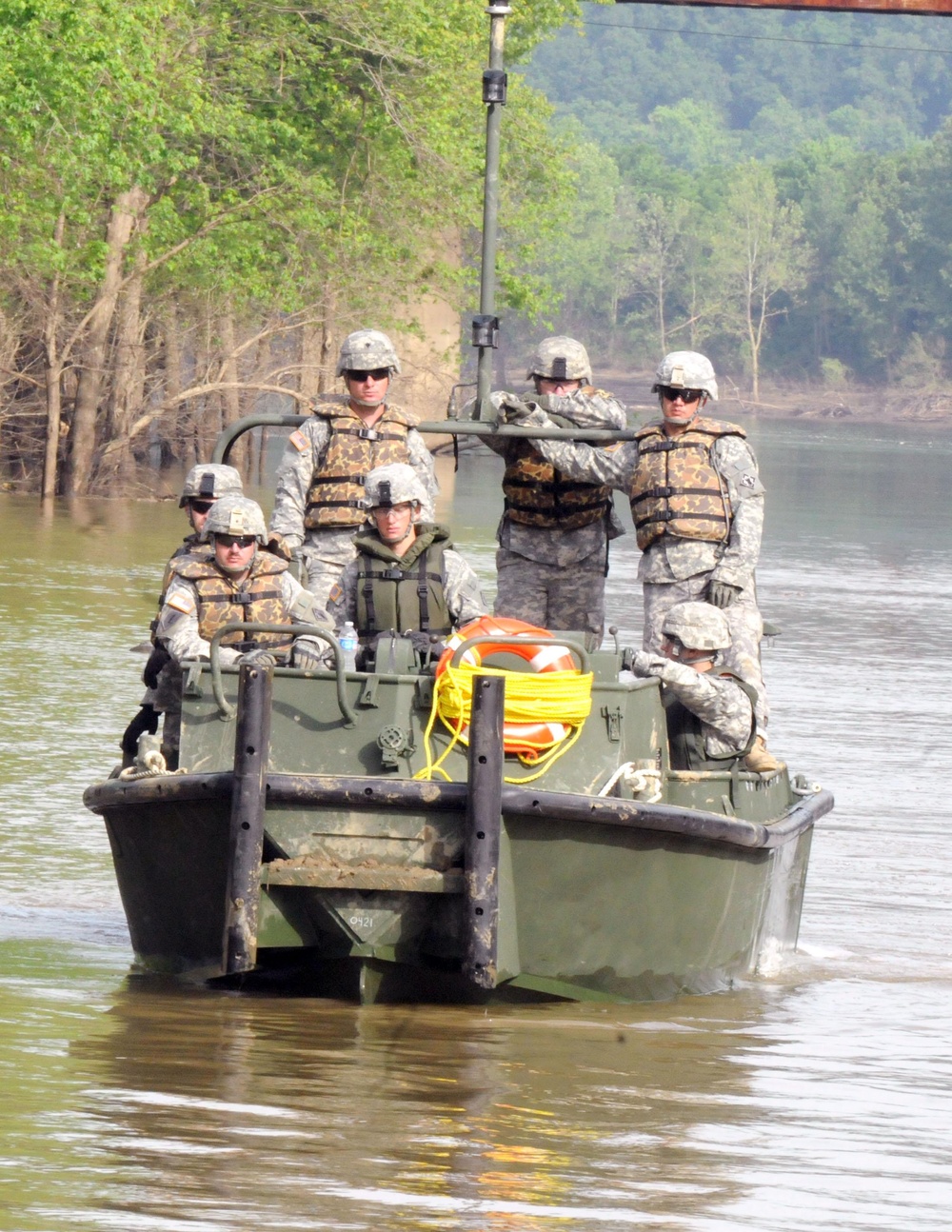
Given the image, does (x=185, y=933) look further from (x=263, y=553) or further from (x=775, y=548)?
(x=775, y=548)

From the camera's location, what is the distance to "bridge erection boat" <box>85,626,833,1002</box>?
23.9ft

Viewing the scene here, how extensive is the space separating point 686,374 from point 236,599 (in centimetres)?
190

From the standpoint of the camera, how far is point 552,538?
9562 millimetres

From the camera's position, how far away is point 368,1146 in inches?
240

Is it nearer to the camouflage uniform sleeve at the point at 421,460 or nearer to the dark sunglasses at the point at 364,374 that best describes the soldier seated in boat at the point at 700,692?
the camouflage uniform sleeve at the point at 421,460

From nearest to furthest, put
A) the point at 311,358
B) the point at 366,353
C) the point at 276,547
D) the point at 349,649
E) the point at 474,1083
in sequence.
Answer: the point at 474,1083, the point at 349,649, the point at 276,547, the point at 366,353, the point at 311,358

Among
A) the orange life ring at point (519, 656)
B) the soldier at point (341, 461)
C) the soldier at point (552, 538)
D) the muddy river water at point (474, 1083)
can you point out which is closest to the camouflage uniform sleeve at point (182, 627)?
the orange life ring at point (519, 656)

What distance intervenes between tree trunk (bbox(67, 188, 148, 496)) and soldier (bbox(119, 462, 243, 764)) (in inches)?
710

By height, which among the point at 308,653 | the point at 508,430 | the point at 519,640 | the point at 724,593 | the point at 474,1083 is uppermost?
the point at 508,430

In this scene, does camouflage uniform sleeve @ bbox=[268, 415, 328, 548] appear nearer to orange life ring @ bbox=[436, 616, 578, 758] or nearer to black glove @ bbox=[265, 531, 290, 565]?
black glove @ bbox=[265, 531, 290, 565]

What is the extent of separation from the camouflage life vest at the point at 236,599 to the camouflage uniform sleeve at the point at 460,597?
542mm

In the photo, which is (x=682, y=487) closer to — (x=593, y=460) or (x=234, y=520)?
(x=593, y=460)

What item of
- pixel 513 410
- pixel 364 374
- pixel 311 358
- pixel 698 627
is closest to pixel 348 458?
pixel 364 374

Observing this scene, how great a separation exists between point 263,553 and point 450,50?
71.1 feet
